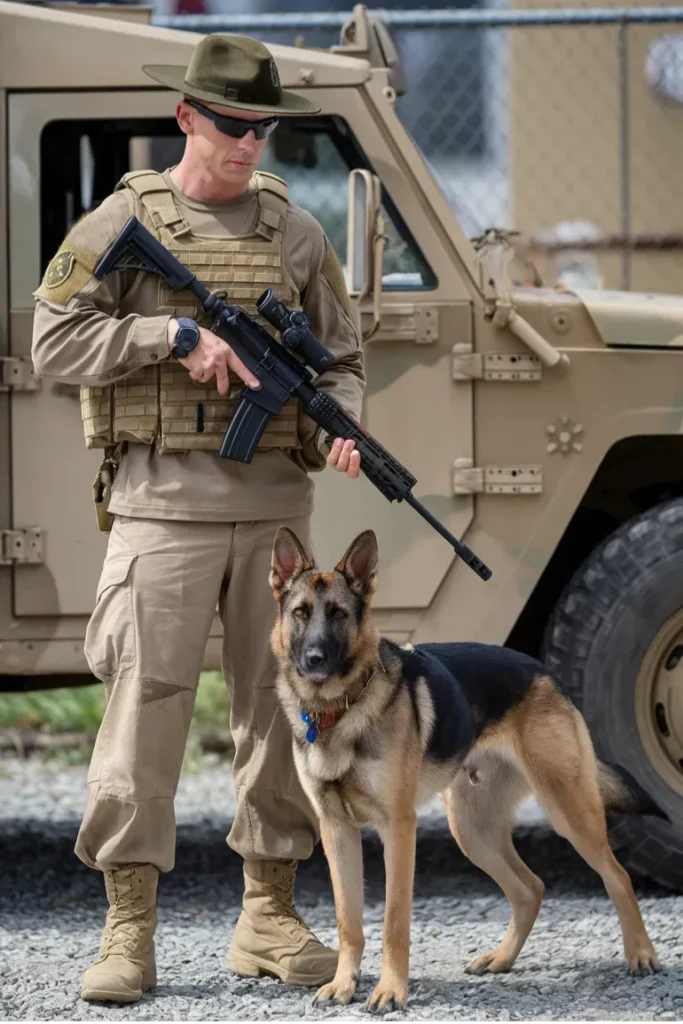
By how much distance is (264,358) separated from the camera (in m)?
3.77

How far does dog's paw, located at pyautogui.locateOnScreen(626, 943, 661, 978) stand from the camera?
3943 millimetres

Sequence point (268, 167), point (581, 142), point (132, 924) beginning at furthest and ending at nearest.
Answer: point (581, 142) < point (268, 167) < point (132, 924)

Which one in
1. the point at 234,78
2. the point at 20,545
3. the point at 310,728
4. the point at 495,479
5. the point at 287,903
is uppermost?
the point at 234,78

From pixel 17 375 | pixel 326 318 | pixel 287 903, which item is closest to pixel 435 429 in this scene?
pixel 326 318

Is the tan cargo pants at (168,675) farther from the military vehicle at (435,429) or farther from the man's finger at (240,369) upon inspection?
the military vehicle at (435,429)

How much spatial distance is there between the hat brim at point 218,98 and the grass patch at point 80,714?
388cm

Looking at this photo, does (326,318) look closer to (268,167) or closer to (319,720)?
(319,720)

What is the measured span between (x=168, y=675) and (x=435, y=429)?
128 cm

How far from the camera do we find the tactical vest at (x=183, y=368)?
3771mm

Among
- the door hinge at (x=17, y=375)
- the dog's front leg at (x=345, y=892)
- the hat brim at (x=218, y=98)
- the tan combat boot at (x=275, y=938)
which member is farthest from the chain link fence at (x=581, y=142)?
the dog's front leg at (x=345, y=892)

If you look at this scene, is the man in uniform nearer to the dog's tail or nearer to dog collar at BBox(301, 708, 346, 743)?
dog collar at BBox(301, 708, 346, 743)

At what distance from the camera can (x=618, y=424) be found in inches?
184

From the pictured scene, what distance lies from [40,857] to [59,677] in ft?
2.79

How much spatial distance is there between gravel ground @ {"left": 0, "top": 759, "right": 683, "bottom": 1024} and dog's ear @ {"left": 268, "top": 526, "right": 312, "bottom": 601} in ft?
3.13
